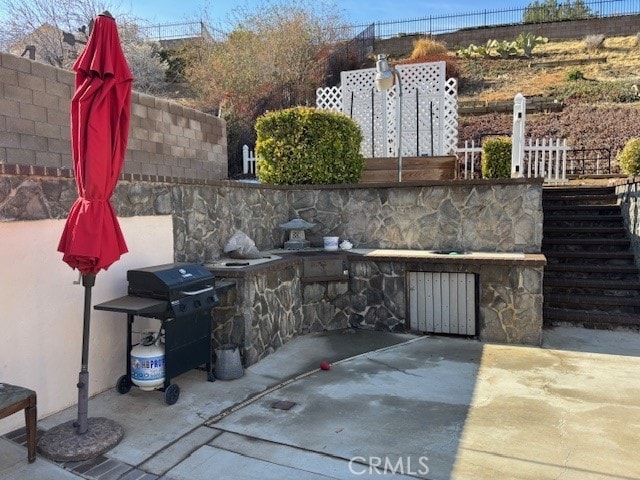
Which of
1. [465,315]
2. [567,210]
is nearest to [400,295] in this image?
[465,315]

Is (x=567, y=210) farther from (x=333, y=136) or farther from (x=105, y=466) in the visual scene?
(x=105, y=466)

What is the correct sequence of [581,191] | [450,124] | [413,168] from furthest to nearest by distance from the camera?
[450,124] → [413,168] → [581,191]

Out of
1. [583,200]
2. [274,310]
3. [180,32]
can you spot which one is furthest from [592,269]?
[180,32]

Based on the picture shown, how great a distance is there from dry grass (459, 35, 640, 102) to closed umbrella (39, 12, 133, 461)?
19.1 metres

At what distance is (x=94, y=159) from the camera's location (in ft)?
10.5

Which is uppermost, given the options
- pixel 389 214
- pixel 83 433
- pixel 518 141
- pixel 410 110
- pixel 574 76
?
pixel 574 76

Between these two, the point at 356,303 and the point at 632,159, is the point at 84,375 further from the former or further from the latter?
the point at 632,159

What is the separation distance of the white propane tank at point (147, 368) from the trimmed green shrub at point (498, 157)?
794cm

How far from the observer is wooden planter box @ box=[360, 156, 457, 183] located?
33.1 ft

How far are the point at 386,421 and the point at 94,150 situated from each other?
9.67 feet

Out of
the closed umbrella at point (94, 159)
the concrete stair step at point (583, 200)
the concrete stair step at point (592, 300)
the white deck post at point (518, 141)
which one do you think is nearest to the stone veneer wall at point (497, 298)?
the concrete stair step at point (592, 300)

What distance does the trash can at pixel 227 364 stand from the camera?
15.5ft

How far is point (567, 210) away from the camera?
866 cm

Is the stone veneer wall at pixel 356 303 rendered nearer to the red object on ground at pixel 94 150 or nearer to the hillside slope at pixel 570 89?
the red object on ground at pixel 94 150
